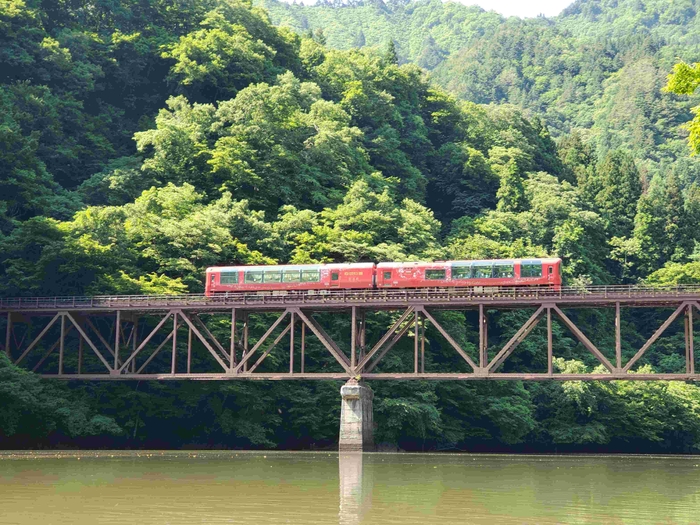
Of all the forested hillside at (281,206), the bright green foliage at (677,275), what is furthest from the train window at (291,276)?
the bright green foliage at (677,275)

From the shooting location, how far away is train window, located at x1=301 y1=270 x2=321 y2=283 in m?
85.4

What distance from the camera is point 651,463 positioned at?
79.2m

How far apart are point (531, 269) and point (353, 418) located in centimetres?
1618

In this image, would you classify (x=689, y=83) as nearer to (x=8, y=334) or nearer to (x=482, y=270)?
(x=482, y=270)

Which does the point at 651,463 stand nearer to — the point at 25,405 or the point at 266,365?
the point at 266,365

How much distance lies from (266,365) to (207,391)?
635cm

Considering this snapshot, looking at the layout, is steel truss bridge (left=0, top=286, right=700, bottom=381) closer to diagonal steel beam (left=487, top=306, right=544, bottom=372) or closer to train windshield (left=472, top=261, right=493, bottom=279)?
diagonal steel beam (left=487, top=306, right=544, bottom=372)

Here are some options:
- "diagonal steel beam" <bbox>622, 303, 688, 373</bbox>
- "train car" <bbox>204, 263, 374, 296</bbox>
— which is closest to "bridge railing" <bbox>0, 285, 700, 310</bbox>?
"train car" <bbox>204, 263, 374, 296</bbox>

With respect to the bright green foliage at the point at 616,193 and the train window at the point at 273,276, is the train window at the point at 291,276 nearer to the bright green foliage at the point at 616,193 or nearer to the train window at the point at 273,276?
the train window at the point at 273,276

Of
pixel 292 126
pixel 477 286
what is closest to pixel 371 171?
pixel 292 126

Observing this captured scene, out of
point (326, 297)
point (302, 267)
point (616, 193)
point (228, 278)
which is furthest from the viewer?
point (616, 193)

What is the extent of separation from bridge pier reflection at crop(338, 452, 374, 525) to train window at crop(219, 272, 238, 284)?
18345 millimetres

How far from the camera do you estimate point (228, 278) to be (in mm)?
87000

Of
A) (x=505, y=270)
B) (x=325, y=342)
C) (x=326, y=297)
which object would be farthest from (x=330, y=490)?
(x=326, y=297)
